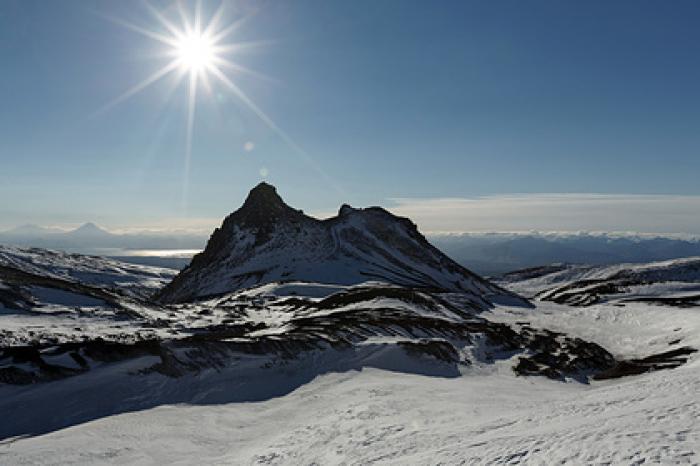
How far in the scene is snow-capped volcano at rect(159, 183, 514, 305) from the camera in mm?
137375

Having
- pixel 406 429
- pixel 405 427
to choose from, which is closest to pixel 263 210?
pixel 405 427

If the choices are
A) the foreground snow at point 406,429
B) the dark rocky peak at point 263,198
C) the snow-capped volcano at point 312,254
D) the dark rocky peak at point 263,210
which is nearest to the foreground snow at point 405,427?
the foreground snow at point 406,429

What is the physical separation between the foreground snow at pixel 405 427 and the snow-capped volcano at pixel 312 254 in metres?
Answer: 96.4

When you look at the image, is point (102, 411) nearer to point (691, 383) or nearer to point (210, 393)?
point (210, 393)

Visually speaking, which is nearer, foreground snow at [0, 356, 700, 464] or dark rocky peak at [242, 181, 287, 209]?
foreground snow at [0, 356, 700, 464]

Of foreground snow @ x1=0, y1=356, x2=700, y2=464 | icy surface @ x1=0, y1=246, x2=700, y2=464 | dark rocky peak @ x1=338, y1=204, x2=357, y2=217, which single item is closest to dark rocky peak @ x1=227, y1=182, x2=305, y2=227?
dark rocky peak @ x1=338, y1=204, x2=357, y2=217

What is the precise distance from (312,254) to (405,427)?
13158 cm

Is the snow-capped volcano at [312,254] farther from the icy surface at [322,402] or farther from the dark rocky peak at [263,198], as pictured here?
the icy surface at [322,402]

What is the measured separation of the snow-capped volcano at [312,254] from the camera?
137375 millimetres

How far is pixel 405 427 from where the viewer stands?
21.4 m

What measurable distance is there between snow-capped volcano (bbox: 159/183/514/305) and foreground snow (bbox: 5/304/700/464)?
9641 cm

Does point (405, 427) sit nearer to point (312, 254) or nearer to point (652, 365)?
point (652, 365)

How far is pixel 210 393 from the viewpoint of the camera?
101 feet

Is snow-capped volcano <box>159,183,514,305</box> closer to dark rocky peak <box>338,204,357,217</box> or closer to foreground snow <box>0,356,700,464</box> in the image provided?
dark rocky peak <box>338,204,357,217</box>
